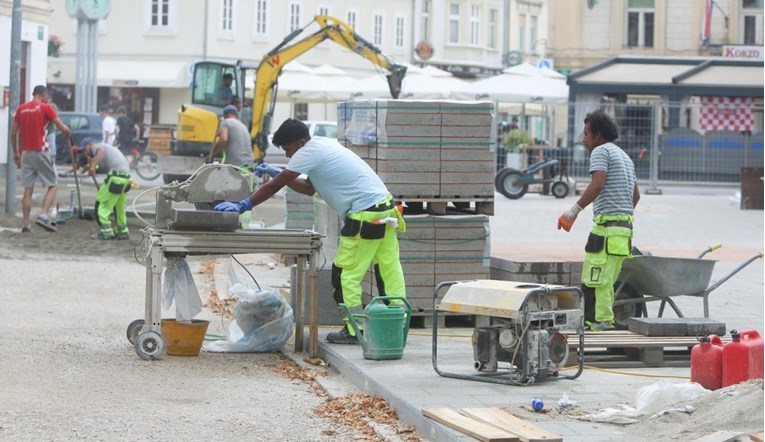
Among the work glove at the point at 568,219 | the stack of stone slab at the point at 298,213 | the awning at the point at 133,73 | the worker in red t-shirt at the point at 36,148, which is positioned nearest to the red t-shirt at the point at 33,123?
the worker in red t-shirt at the point at 36,148

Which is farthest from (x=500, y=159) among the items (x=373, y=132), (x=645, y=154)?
(x=373, y=132)

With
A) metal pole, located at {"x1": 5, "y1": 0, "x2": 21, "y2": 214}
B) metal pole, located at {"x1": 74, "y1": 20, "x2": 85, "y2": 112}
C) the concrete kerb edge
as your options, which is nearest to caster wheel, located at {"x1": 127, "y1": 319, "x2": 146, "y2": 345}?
the concrete kerb edge

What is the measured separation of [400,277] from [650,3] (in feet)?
148

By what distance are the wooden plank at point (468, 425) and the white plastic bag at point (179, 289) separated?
121 inches

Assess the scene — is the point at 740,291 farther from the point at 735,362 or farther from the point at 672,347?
the point at 735,362

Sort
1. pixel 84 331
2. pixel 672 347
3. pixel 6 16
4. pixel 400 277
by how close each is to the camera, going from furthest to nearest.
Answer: pixel 6 16 → pixel 84 331 → pixel 400 277 → pixel 672 347

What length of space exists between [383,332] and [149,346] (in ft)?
5.21

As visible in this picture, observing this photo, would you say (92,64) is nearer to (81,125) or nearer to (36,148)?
(81,125)

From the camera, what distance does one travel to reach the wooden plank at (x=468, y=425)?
704 centimetres

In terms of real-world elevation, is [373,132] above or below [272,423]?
above

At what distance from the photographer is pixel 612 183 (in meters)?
10.9

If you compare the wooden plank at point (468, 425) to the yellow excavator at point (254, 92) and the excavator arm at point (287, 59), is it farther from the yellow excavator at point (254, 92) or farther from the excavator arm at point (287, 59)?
the excavator arm at point (287, 59)

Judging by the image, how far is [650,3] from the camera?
53.9 meters

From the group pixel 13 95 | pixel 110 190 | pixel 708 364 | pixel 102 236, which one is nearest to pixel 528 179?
pixel 13 95
